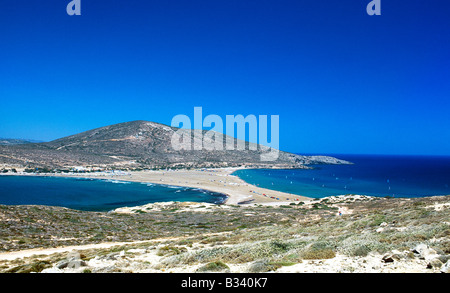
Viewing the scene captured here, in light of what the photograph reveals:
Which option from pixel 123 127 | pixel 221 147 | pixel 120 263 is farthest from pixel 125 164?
pixel 120 263

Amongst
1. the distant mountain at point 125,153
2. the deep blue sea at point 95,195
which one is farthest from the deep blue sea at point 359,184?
the distant mountain at point 125,153

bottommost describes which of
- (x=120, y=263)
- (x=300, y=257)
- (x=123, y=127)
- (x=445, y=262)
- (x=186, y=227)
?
(x=186, y=227)

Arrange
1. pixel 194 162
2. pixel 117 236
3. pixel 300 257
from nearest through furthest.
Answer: pixel 300 257 < pixel 117 236 < pixel 194 162

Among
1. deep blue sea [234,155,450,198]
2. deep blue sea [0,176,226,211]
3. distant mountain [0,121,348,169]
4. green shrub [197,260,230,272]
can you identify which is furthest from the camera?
distant mountain [0,121,348,169]

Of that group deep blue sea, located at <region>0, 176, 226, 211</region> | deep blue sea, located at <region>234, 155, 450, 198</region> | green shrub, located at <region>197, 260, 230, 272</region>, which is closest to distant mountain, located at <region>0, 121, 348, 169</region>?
deep blue sea, located at <region>0, 176, 226, 211</region>

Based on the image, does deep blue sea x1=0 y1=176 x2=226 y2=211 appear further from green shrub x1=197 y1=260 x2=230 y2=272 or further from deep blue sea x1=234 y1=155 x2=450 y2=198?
green shrub x1=197 y1=260 x2=230 y2=272
